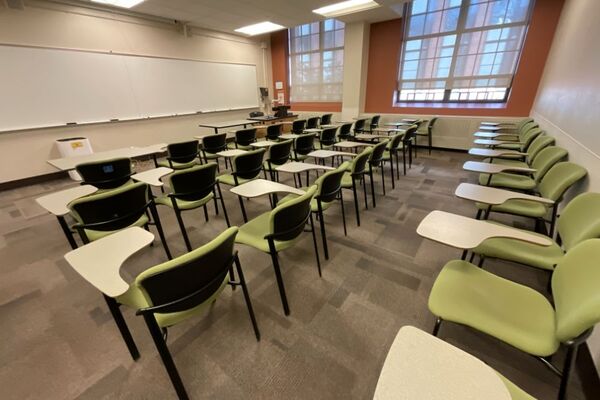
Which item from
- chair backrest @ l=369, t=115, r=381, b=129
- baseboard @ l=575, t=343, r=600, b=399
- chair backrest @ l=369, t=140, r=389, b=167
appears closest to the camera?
baseboard @ l=575, t=343, r=600, b=399

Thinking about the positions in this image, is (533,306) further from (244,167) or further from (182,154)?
(182,154)

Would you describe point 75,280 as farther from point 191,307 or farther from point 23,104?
point 23,104

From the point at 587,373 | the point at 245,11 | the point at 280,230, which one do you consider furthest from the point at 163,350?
the point at 245,11

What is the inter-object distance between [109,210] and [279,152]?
196cm

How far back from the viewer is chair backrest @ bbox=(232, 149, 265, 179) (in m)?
2.63

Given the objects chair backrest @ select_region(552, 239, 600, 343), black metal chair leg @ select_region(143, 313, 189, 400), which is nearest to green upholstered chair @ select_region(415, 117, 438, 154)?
chair backrest @ select_region(552, 239, 600, 343)

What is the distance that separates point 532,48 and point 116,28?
333 inches

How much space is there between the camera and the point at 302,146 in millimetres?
3711

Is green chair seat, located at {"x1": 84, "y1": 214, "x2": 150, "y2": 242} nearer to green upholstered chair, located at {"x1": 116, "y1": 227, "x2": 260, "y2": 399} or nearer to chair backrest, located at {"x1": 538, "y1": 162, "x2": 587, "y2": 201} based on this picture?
green upholstered chair, located at {"x1": 116, "y1": 227, "x2": 260, "y2": 399}

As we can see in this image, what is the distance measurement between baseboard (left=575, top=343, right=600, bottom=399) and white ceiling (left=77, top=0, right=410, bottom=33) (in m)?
5.80

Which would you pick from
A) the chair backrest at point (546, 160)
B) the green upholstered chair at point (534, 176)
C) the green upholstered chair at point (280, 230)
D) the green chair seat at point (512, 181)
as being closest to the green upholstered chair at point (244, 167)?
the green upholstered chair at point (280, 230)

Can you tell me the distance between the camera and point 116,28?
5.05 meters

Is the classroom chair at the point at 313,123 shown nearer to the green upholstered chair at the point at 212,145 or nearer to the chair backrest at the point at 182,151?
the green upholstered chair at the point at 212,145

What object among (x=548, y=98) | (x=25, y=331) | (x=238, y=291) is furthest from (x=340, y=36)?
(x=25, y=331)
